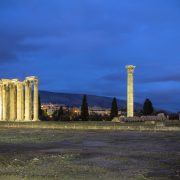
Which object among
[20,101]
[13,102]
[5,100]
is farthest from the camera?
[5,100]

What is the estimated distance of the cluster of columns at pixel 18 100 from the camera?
8173 centimetres

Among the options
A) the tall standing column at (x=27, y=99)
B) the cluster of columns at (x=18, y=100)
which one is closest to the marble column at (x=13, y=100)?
the cluster of columns at (x=18, y=100)

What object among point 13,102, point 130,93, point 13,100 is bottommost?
point 13,102

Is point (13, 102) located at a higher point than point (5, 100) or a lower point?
lower

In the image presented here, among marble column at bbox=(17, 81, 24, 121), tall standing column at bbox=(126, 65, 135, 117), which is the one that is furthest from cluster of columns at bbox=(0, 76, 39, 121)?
tall standing column at bbox=(126, 65, 135, 117)

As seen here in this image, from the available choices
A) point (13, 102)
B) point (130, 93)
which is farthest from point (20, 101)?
point (130, 93)

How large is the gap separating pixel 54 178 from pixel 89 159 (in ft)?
18.9

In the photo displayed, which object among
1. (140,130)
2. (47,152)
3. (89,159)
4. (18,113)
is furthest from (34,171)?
(18,113)

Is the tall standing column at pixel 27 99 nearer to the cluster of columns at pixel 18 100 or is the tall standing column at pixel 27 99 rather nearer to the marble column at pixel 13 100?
the cluster of columns at pixel 18 100

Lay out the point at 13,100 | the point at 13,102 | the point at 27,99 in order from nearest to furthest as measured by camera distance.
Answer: the point at 27,99, the point at 13,100, the point at 13,102

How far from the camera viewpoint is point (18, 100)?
82.3m

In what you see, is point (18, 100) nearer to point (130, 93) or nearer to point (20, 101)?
point (20, 101)

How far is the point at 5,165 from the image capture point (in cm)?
1948

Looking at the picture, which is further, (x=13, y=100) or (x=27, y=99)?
(x=13, y=100)
